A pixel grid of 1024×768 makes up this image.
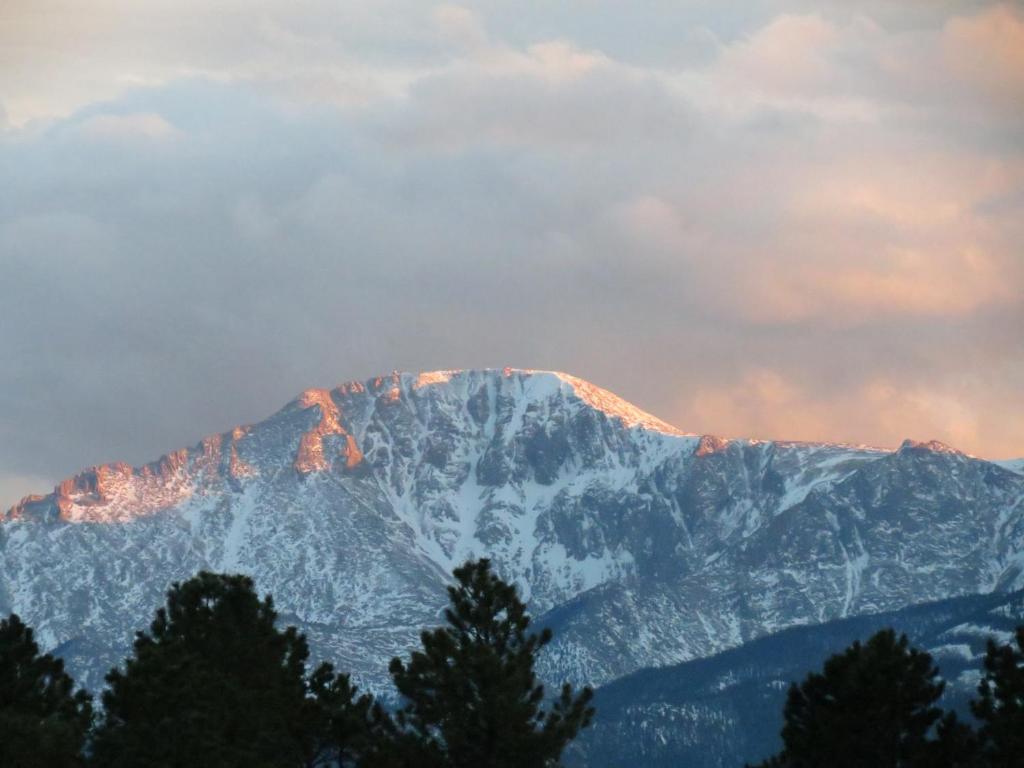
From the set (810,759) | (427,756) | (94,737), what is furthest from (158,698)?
(810,759)

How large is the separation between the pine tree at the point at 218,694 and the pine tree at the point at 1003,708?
129 feet

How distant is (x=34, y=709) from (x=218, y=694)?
552 inches

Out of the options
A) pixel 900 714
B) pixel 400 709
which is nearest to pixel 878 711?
pixel 900 714

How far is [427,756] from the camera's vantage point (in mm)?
137875

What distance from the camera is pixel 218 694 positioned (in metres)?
140

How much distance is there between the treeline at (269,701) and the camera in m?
129

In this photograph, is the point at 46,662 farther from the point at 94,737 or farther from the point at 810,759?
the point at 810,759

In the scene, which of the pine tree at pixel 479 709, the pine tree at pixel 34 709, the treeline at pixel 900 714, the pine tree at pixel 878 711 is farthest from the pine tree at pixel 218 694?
the pine tree at pixel 878 711

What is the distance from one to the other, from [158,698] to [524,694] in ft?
72.7

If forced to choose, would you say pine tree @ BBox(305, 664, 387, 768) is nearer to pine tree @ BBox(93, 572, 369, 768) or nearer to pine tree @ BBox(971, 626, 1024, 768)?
pine tree @ BBox(93, 572, 369, 768)

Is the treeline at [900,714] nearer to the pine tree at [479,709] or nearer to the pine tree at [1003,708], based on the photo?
the pine tree at [1003,708]

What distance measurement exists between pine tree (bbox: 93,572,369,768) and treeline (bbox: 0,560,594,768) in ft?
0.30

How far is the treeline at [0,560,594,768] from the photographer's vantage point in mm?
129250

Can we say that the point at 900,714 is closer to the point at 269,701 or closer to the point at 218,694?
the point at 269,701
